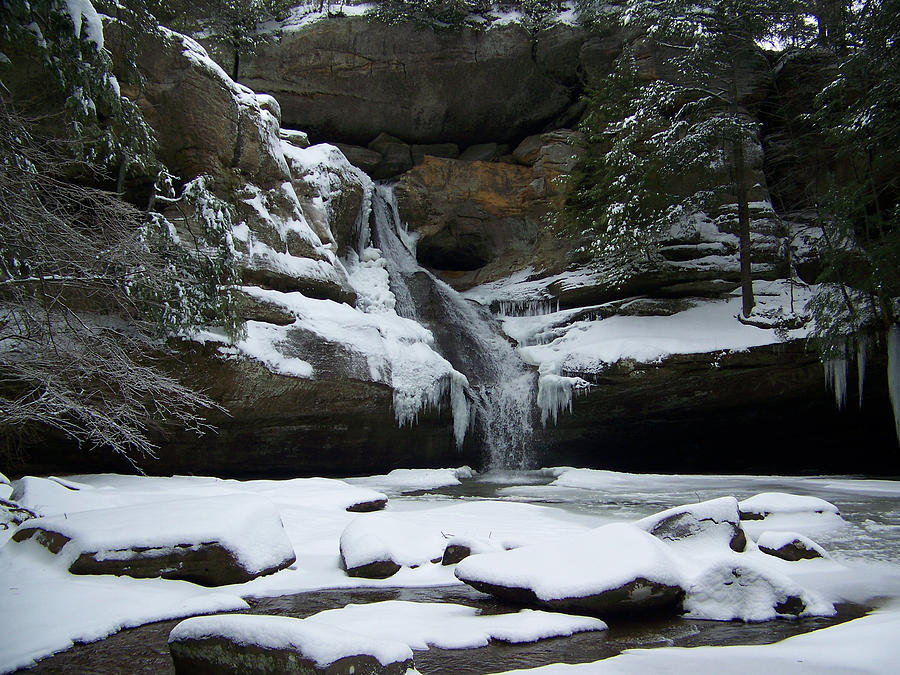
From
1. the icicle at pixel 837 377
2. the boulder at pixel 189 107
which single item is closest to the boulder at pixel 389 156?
the boulder at pixel 189 107

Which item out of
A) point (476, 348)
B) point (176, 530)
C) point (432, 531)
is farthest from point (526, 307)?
point (176, 530)

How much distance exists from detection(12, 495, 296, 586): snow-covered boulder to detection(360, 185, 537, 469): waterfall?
9034 mm

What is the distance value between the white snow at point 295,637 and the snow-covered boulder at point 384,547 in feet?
6.17

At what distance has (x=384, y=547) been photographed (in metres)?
4.54

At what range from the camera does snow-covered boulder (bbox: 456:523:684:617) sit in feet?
11.6

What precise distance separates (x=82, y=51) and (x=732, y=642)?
6.16m

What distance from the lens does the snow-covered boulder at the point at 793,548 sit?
456 cm

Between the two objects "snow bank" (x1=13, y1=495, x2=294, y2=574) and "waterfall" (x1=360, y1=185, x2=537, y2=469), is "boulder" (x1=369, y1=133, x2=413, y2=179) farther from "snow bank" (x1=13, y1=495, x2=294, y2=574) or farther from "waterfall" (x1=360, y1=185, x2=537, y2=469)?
"snow bank" (x1=13, y1=495, x2=294, y2=574)

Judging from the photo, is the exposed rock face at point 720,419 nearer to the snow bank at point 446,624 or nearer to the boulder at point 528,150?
the snow bank at point 446,624

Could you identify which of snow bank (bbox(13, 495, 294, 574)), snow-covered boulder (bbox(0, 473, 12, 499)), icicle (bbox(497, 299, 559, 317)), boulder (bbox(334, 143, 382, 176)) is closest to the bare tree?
snow-covered boulder (bbox(0, 473, 12, 499))

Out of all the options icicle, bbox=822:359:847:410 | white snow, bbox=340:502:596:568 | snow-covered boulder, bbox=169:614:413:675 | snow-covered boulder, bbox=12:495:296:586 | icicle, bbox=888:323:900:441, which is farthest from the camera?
icicle, bbox=822:359:847:410

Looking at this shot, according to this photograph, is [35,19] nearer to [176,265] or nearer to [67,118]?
[176,265]

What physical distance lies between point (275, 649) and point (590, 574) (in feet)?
6.74

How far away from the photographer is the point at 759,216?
15.3 meters
